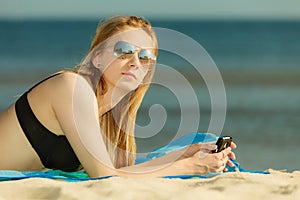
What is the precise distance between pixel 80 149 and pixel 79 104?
232 millimetres

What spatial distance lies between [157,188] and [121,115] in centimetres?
99

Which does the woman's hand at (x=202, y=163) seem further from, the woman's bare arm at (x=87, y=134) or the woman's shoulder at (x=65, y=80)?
the woman's shoulder at (x=65, y=80)

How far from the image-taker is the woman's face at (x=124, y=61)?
4.23 metres

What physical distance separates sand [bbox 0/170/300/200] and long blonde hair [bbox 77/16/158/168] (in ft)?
2.52

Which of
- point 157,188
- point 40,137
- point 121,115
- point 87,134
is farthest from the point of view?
point 121,115

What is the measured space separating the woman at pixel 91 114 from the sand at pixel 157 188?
265mm

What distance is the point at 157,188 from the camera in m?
3.63

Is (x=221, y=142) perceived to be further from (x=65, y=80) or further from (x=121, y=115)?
(x=65, y=80)

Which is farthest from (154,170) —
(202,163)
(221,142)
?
(221,142)

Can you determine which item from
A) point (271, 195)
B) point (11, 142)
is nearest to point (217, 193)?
point (271, 195)

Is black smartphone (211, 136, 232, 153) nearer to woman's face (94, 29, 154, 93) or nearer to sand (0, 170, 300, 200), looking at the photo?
sand (0, 170, 300, 200)

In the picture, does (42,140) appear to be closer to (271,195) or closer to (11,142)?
(11,142)

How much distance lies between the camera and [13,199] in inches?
136

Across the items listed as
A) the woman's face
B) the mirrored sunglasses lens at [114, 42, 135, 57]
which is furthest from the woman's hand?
the mirrored sunglasses lens at [114, 42, 135, 57]
